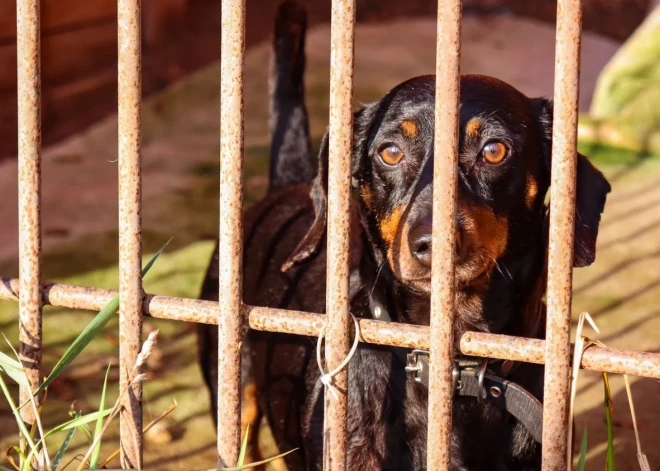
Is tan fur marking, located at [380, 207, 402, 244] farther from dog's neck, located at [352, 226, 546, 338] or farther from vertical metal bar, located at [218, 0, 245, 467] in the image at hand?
vertical metal bar, located at [218, 0, 245, 467]

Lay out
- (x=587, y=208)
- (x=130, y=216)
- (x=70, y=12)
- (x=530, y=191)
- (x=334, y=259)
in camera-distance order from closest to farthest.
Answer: (x=334, y=259) < (x=130, y=216) < (x=587, y=208) < (x=530, y=191) < (x=70, y=12)

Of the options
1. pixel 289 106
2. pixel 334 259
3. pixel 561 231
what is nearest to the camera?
pixel 561 231

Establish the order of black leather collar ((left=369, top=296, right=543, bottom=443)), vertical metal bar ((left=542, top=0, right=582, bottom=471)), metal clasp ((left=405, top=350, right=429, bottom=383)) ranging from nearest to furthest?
vertical metal bar ((left=542, top=0, right=582, bottom=471)), black leather collar ((left=369, top=296, right=543, bottom=443)), metal clasp ((left=405, top=350, right=429, bottom=383))

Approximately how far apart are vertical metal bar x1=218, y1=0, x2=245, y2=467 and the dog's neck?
2.05 ft

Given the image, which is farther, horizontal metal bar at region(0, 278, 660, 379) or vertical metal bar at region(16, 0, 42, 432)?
vertical metal bar at region(16, 0, 42, 432)

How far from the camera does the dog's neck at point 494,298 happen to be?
98.3 inches

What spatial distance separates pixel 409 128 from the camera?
2545 millimetres

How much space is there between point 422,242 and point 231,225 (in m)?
0.50

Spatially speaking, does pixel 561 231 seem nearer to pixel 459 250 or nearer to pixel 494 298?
pixel 459 250

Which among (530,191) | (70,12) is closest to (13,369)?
(530,191)

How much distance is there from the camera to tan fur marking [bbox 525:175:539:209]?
2555 millimetres

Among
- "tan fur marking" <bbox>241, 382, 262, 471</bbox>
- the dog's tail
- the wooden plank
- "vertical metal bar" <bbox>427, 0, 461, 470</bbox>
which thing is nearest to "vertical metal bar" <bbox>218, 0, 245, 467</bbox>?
"vertical metal bar" <bbox>427, 0, 461, 470</bbox>

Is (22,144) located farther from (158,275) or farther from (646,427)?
(158,275)

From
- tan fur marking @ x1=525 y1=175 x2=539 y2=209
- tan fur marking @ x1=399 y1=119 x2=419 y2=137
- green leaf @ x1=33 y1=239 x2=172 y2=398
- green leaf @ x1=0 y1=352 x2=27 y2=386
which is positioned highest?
tan fur marking @ x1=399 y1=119 x2=419 y2=137
